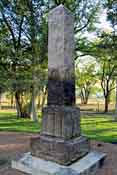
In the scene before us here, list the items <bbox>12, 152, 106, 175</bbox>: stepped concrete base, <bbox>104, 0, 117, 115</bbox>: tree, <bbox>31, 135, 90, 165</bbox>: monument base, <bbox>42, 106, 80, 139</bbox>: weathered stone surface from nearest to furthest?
1. <bbox>12, 152, 106, 175</bbox>: stepped concrete base
2. <bbox>31, 135, 90, 165</bbox>: monument base
3. <bbox>42, 106, 80, 139</bbox>: weathered stone surface
4. <bbox>104, 0, 117, 115</bbox>: tree

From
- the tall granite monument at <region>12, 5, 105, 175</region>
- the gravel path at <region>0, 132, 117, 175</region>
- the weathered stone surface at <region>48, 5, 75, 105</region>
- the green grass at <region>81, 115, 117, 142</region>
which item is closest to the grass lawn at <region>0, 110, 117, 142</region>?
the green grass at <region>81, 115, 117, 142</region>

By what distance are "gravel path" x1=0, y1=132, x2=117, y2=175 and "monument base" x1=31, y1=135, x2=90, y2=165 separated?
54 centimetres

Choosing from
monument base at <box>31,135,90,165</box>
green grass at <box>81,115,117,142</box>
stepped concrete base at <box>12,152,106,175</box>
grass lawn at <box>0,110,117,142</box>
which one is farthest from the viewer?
grass lawn at <box>0,110,117,142</box>

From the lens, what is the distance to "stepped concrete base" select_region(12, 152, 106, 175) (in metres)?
4.92

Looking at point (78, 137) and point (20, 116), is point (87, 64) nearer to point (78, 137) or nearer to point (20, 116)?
point (20, 116)

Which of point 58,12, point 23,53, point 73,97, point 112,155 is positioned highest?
point 23,53

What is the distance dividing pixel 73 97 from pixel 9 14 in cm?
1214

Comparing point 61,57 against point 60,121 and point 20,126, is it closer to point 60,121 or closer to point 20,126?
point 60,121

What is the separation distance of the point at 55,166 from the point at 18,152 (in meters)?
1.58

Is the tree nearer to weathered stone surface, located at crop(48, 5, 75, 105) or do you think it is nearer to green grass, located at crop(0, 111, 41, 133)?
green grass, located at crop(0, 111, 41, 133)

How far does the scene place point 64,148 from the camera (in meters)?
5.17

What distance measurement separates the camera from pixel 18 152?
20.9ft

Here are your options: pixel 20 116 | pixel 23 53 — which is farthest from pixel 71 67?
pixel 20 116

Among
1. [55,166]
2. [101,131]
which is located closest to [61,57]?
[55,166]
